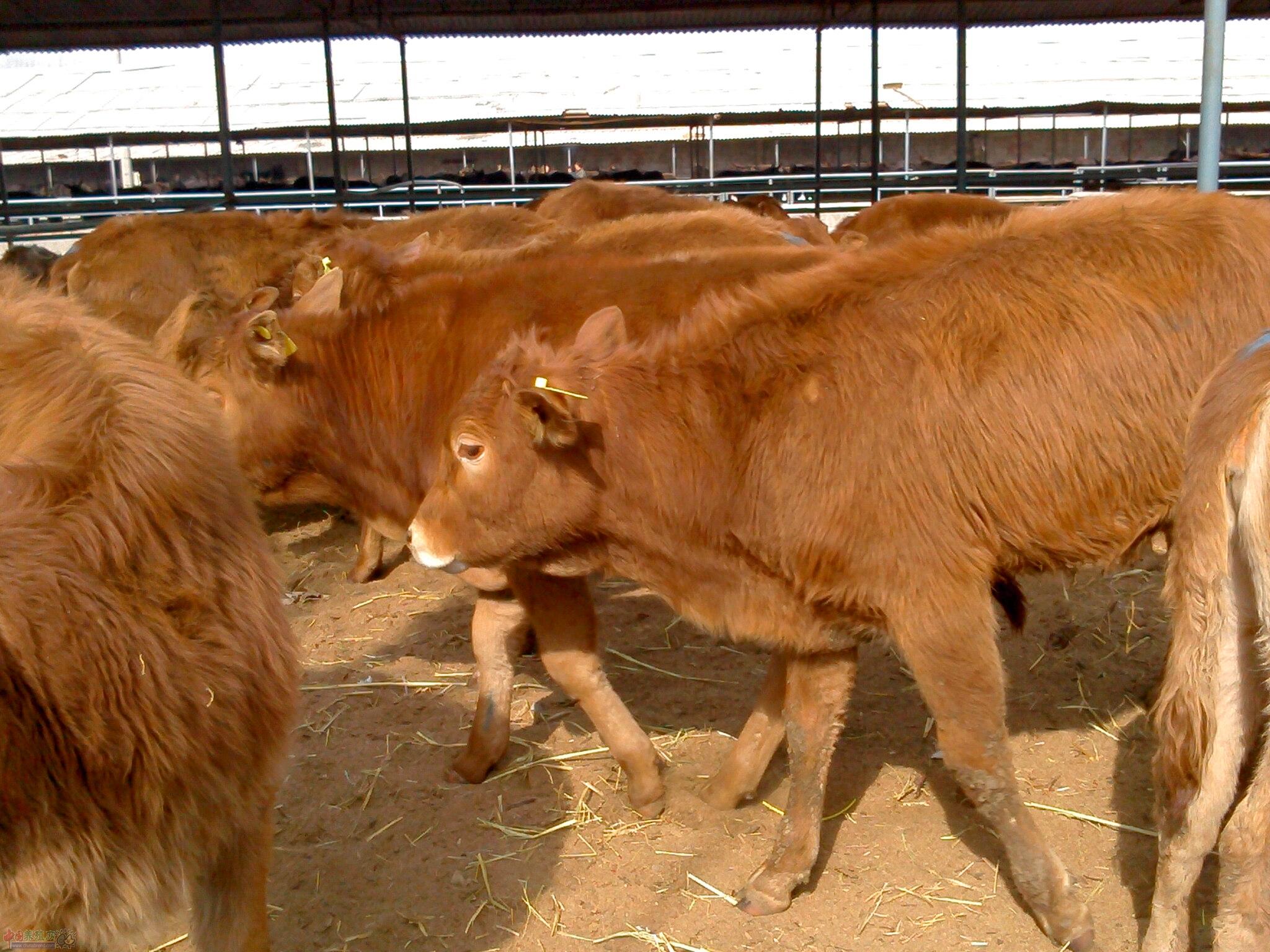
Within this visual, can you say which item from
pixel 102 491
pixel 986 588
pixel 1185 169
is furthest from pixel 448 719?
pixel 1185 169

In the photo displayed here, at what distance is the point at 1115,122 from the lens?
22344 mm

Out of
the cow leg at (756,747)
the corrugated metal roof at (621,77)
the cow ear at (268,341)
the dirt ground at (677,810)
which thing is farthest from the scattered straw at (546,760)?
the corrugated metal roof at (621,77)

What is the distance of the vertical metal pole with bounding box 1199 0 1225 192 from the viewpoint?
579 centimetres

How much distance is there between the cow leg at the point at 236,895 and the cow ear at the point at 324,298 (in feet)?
8.93

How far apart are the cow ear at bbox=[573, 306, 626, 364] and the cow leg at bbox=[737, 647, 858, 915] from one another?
1.24 meters

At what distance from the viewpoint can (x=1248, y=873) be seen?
2857mm

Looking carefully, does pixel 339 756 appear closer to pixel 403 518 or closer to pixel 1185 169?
pixel 403 518

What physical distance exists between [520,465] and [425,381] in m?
1.25

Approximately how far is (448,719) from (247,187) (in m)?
14.5

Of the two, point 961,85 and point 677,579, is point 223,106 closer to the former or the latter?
point 961,85

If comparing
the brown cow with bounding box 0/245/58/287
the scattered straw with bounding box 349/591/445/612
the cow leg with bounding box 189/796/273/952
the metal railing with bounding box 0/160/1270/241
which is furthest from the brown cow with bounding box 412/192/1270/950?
the metal railing with bounding box 0/160/1270/241

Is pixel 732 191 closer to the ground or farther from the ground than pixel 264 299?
farther from the ground

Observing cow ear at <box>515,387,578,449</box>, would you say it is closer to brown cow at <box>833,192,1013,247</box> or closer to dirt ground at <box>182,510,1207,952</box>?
dirt ground at <box>182,510,1207,952</box>

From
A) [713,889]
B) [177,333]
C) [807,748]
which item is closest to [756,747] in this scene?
[807,748]
